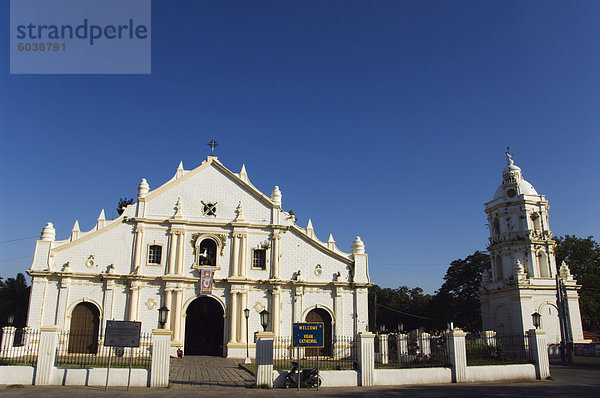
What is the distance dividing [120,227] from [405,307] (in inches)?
1783

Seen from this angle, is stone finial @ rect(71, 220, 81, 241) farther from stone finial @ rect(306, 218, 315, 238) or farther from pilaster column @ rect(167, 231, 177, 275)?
stone finial @ rect(306, 218, 315, 238)

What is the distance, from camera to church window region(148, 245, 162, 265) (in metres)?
28.6

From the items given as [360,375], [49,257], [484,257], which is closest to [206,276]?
[49,257]

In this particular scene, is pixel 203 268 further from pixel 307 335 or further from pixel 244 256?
pixel 307 335

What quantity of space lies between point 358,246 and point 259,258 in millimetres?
6523

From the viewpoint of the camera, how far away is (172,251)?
94.2ft

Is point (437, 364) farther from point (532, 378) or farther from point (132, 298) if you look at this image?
point (132, 298)

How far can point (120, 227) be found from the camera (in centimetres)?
2866

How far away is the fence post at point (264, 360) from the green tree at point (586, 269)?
38.4m

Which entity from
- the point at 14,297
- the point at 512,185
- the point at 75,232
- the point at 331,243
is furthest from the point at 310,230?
the point at 14,297

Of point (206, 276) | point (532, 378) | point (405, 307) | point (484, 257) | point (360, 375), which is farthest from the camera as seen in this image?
point (405, 307)

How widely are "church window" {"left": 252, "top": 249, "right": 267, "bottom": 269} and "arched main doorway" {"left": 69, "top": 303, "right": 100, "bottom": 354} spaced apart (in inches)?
377

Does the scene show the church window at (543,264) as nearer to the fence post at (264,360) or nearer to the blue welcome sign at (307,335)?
the blue welcome sign at (307,335)

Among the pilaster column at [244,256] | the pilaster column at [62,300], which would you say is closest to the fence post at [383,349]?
the pilaster column at [244,256]
